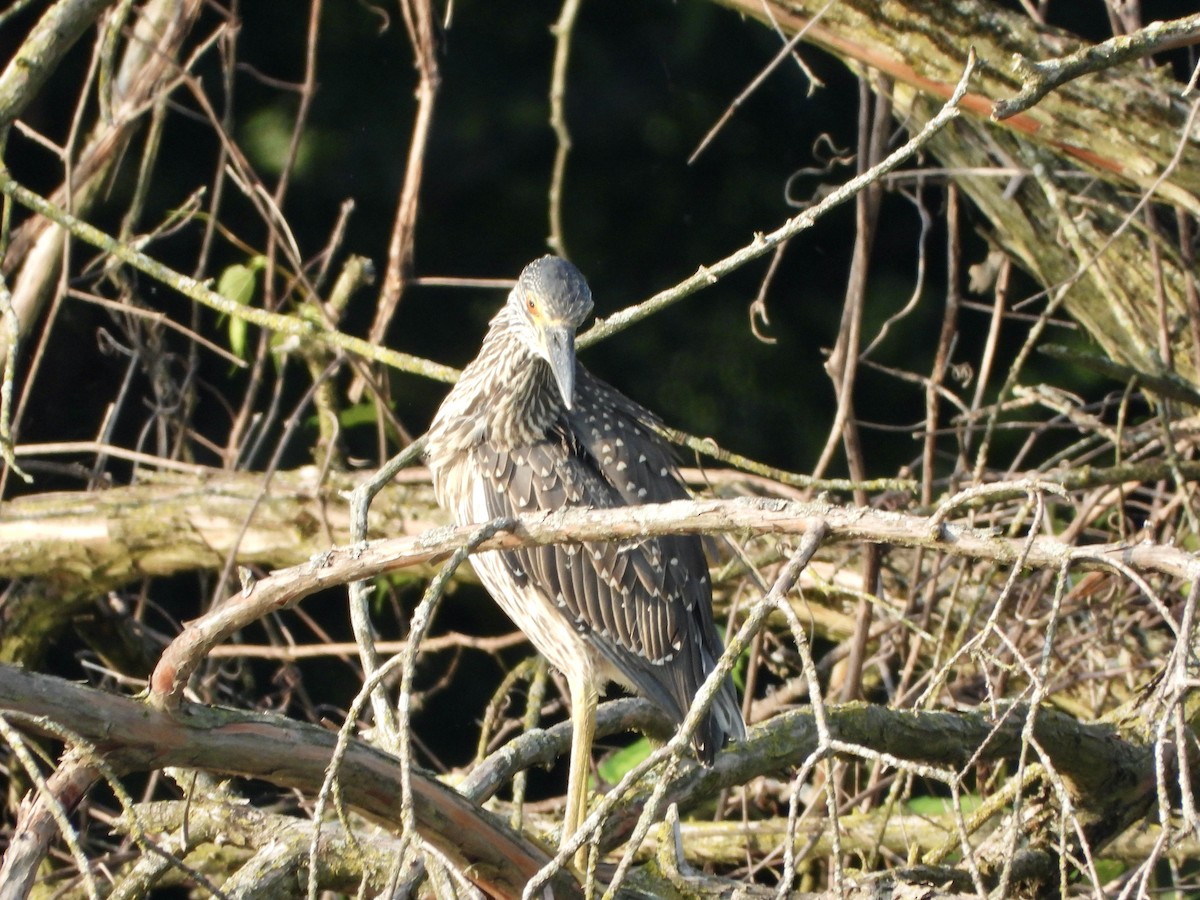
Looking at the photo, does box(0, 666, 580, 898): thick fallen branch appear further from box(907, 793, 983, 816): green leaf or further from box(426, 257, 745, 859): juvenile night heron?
box(907, 793, 983, 816): green leaf

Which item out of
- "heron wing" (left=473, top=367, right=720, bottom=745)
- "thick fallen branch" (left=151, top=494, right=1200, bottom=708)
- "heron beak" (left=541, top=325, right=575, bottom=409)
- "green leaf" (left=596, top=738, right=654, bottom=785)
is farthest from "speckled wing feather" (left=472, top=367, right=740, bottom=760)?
"thick fallen branch" (left=151, top=494, right=1200, bottom=708)

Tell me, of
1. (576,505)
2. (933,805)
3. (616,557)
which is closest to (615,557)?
(616,557)

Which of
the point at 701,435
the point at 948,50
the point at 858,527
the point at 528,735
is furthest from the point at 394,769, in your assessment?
the point at 701,435

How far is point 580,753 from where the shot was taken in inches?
132

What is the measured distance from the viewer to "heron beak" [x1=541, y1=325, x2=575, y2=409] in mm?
3035

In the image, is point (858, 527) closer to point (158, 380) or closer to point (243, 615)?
point (243, 615)

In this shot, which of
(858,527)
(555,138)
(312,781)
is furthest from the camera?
(555,138)

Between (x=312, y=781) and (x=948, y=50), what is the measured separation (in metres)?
2.29

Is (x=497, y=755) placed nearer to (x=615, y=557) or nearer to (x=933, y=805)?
(x=615, y=557)

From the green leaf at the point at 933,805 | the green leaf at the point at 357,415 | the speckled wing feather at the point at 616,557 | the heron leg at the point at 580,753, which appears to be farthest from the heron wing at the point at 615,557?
the green leaf at the point at 357,415

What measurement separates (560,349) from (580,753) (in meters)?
0.96

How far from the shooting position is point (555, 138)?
5.18 m

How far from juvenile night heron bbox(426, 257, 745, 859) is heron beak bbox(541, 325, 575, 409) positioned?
0.58 ft

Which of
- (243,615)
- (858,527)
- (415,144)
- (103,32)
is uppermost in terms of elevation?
(103,32)
